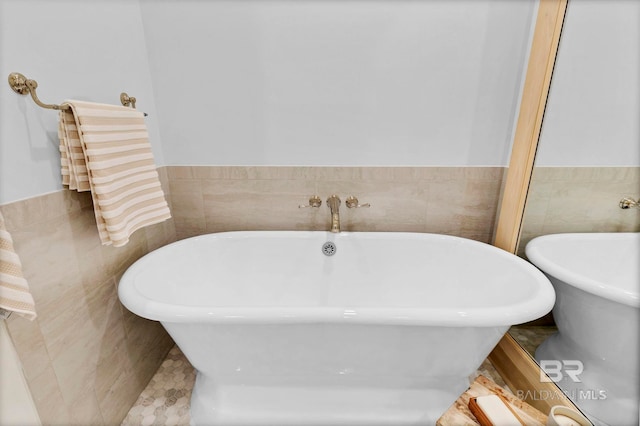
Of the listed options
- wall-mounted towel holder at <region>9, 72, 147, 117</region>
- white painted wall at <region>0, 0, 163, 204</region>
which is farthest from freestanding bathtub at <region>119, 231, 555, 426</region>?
wall-mounted towel holder at <region>9, 72, 147, 117</region>

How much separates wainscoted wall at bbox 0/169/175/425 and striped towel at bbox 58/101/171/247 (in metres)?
0.11

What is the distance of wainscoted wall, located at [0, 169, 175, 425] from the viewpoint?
2.72 feet

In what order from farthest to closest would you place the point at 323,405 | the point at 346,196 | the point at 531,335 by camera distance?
the point at 346,196 < the point at 531,335 < the point at 323,405

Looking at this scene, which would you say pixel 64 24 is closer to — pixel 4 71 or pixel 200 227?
pixel 4 71

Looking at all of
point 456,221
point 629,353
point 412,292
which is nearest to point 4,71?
point 412,292

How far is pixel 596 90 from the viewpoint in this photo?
41.3 inches

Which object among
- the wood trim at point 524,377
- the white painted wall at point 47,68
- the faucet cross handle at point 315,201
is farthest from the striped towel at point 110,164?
the wood trim at point 524,377

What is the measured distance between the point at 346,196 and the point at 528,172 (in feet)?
2.79

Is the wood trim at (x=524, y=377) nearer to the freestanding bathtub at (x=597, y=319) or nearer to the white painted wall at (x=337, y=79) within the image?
the freestanding bathtub at (x=597, y=319)

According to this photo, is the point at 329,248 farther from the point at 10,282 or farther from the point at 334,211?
the point at 10,282

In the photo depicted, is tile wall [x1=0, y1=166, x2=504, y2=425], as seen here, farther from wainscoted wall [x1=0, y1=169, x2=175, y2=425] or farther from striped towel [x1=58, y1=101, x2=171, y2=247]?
striped towel [x1=58, y1=101, x2=171, y2=247]

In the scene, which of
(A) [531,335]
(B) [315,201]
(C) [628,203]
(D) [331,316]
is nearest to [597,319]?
(A) [531,335]

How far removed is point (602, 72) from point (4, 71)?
191 cm

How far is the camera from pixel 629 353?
91 centimetres
